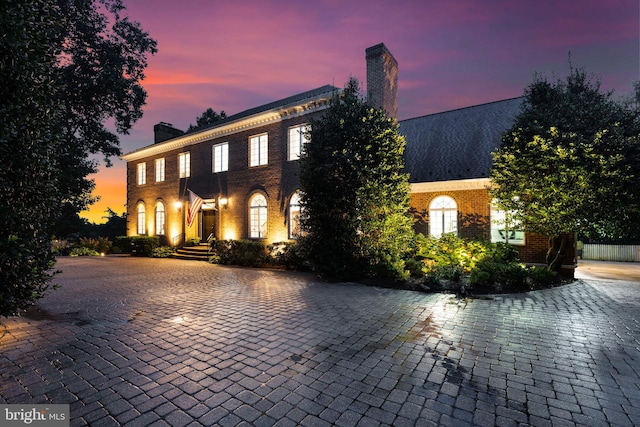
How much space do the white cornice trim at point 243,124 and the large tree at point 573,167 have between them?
786 cm

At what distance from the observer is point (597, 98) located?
368 inches

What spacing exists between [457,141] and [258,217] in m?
11.3

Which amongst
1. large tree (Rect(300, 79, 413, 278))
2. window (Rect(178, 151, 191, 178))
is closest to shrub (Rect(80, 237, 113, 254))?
window (Rect(178, 151, 191, 178))

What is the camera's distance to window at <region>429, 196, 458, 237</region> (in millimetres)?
13388

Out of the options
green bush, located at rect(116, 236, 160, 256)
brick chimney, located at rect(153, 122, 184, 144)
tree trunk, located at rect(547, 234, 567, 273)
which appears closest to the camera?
tree trunk, located at rect(547, 234, 567, 273)

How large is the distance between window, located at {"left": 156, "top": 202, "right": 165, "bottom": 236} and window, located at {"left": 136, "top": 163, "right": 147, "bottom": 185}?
112 inches

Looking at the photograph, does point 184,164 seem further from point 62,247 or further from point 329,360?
point 329,360

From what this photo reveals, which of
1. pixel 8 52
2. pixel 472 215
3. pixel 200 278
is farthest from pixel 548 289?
pixel 8 52

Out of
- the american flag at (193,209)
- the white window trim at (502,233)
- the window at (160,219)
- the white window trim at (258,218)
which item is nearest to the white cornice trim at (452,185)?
the white window trim at (502,233)

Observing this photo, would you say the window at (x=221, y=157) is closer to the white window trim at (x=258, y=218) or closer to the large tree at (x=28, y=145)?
the white window trim at (x=258, y=218)

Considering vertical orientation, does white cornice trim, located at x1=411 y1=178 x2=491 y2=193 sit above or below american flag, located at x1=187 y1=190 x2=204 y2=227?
above

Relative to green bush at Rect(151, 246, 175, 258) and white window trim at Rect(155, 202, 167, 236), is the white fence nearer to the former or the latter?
green bush at Rect(151, 246, 175, 258)

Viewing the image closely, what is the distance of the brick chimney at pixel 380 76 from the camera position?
13328 mm

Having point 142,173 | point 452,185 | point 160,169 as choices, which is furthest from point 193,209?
point 452,185
